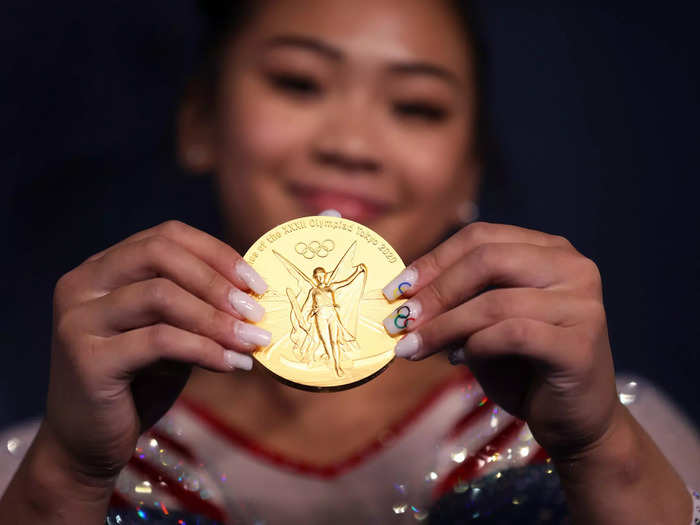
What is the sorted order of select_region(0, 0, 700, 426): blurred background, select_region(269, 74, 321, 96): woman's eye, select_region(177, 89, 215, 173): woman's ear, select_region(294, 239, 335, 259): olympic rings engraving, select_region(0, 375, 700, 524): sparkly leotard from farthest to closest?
select_region(0, 0, 700, 426): blurred background < select_region(177, 89, 215, 173): woman's ear < select_region(269, 74, 321, 96): woman's eye < select_region(0, 375, 700, 524): sparkly leotard < select_region(294, 239, 335, 259): olympic rings engraving

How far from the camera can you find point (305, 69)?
1.46 m

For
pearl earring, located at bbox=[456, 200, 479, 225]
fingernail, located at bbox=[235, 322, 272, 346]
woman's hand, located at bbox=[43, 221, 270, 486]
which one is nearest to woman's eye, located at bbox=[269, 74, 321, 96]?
pearl earring, located at bbox=[456, 200, 479, 225]

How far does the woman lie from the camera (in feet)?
3.03

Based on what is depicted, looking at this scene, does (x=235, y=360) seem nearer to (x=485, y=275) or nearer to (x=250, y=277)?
(x=250, y=277)

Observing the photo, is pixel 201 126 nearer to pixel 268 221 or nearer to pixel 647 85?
pixel 268 221

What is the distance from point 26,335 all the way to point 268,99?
98 centimetres

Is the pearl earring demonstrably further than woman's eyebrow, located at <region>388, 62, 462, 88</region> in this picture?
Yes

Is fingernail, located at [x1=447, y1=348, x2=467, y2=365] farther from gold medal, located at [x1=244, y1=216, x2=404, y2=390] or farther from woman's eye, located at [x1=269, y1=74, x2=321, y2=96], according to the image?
woman's eye, located at [x1=269, y1=74, x2=321, y2=96]

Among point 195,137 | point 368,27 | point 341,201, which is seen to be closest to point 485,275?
point 341,201

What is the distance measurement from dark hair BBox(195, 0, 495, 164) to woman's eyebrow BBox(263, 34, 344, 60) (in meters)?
0.15

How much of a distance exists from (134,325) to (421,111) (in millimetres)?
847

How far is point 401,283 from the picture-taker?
37.8 inches

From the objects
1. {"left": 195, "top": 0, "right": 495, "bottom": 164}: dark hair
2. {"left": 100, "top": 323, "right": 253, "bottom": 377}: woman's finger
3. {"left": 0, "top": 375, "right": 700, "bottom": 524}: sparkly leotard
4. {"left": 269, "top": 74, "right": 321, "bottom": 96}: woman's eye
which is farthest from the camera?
{"left": 195, "top": 0, "right": 495, "bottom": 164}: dark hair

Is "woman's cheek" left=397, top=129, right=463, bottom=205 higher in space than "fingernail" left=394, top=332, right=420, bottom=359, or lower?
higher
